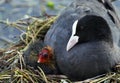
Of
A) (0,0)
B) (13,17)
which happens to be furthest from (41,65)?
(0,0)

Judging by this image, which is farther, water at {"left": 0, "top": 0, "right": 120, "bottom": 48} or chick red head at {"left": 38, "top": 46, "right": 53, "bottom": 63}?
water at {"left": 0, "top": 0, "right": 120, "bottom": 48}

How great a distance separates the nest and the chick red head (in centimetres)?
13

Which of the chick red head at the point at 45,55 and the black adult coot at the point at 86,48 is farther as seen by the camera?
the chick red head at the point at 45,55

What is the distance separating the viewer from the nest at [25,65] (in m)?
6.59

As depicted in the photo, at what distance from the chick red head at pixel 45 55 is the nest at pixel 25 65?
0.13 m

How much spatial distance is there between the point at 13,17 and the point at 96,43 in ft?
8.10

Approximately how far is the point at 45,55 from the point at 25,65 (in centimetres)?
33

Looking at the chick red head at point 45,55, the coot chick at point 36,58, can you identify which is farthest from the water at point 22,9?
the chick red head at point 45,55

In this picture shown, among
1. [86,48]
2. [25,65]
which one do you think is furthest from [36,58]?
[86,48]

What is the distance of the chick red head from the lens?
6.74m

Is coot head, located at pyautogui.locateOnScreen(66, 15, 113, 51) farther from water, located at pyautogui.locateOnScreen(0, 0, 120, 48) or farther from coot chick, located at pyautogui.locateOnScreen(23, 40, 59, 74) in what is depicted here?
water, located at pyautogui.locateOnScreen(0, 0, 120, 48)

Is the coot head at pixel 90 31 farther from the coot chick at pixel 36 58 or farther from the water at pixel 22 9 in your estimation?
the water at pixel 22 9

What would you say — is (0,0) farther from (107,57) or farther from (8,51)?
(107,57)

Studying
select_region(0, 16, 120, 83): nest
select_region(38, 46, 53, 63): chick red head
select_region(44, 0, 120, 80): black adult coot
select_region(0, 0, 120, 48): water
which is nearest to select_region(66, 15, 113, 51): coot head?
select_region(44, 0, 120, 80): black adult coot
